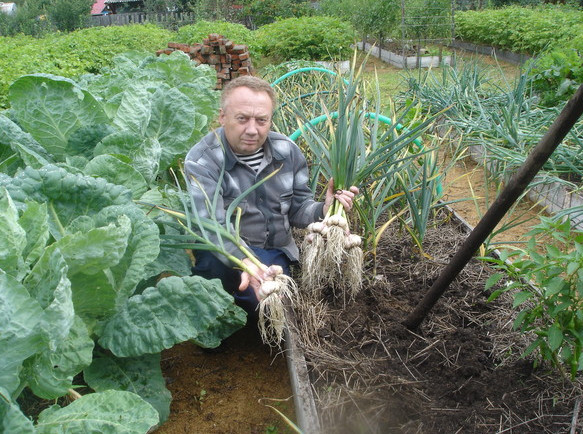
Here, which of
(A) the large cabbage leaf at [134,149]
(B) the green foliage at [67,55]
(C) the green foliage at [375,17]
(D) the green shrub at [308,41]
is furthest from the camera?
(C) the green foliage at [375,17]

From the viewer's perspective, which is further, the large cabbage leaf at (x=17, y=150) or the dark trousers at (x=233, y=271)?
the dark trousers at (x=233, y=271)

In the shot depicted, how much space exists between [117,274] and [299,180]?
1.01 m

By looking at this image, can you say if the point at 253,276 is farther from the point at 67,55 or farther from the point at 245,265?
the point at 67,55

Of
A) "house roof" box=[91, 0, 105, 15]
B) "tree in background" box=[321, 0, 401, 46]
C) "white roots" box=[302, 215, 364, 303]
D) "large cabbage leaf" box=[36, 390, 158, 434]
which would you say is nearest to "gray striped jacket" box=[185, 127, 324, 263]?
"white roots" box=[302, 215, 364, 303]

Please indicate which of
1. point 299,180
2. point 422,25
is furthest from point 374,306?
point 422,25

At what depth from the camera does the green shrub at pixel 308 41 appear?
11461 millimetres

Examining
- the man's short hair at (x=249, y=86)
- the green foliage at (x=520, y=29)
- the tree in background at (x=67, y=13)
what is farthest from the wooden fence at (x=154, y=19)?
the man's short hair at (x=249, y=86)

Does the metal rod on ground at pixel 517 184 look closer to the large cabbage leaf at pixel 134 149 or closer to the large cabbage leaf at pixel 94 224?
the large cabbage leaf at pixel 94 224

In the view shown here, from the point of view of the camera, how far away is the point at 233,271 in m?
2.43

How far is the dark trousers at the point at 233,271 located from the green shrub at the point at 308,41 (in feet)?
30.8

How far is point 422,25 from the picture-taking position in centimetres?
1176

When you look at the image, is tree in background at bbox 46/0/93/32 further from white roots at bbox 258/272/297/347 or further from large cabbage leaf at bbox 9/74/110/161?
white roots at bbox 258/272/297/347

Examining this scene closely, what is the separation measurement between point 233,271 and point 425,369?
0.95m

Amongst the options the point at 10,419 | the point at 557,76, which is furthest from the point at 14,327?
the point at 557,76
